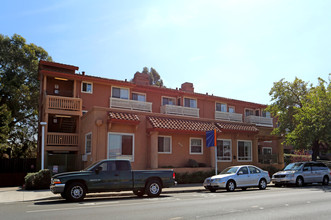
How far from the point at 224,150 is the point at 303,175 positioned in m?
6.80

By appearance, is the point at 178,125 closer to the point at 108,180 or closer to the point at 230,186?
the point at 230,186

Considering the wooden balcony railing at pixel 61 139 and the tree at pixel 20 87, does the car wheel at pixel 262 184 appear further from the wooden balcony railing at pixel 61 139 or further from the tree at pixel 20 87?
the tree at pixel 20 87

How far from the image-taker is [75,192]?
12641 mm

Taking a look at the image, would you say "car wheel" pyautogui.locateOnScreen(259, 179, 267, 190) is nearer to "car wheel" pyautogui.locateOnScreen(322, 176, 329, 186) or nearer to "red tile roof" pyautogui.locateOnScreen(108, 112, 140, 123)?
"car wheel" pyautogui.locateOnScreen(322, 176, 329, 186)

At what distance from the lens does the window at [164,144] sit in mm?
22016

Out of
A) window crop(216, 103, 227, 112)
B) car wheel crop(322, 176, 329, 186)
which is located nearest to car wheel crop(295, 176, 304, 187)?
car wheel crop(322, 176, 329, 186)

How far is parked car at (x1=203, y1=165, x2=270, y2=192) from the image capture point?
54.1 ft

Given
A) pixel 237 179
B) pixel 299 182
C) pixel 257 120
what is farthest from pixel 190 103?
pixel 237 179

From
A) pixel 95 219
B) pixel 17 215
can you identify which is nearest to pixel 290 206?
→ pixel 95 219

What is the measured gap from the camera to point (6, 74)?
1313 inches

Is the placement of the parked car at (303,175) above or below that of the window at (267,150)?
below

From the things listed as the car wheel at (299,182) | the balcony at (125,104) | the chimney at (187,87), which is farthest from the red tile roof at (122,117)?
the chimney at (187,87)

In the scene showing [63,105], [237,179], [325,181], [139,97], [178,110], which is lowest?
[325,181]

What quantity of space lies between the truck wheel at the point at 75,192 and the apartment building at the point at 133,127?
6276 mm
